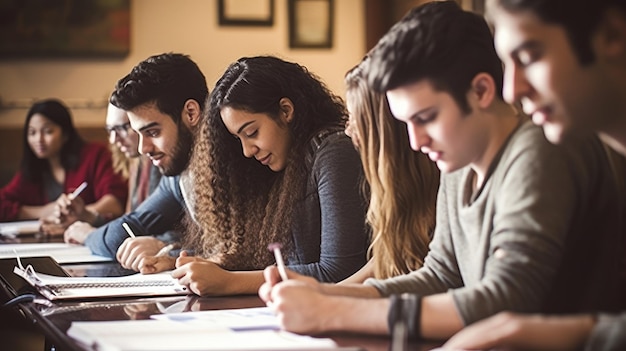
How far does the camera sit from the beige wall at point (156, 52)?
486cm

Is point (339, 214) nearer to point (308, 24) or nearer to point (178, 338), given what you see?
point (178, 338)

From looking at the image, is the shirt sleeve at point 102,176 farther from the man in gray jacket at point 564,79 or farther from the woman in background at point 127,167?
the man in gray jacket at point 564,79

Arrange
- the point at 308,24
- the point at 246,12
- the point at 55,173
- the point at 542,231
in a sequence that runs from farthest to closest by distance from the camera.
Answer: the point at 308,24 → the point at 246,12 → the point at 55,173 → the point at 542,231

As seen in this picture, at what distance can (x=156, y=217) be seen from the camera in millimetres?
2805

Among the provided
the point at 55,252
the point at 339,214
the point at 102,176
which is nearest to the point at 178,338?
the point at 339,214

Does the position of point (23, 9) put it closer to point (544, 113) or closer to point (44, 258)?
point (44, 258)

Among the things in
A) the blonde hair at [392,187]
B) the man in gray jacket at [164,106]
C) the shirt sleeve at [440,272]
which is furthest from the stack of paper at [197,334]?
the man in gray jacket at [164,106]

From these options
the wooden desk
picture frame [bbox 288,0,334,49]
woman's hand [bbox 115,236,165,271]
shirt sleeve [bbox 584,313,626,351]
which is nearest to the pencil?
woman's hand [bbox 115,236,165,271]

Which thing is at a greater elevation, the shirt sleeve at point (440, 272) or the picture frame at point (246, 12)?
the picture frame at point (246, 12)

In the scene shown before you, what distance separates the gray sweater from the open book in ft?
2.15

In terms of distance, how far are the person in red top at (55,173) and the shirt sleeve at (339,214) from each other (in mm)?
1738

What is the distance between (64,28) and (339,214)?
319 centimetres

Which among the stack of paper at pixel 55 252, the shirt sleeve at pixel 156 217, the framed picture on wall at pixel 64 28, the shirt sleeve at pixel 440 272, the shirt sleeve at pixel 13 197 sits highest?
the framed picture on wall at pixel 64 28

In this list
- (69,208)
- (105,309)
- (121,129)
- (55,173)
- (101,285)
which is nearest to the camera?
(105,309)
